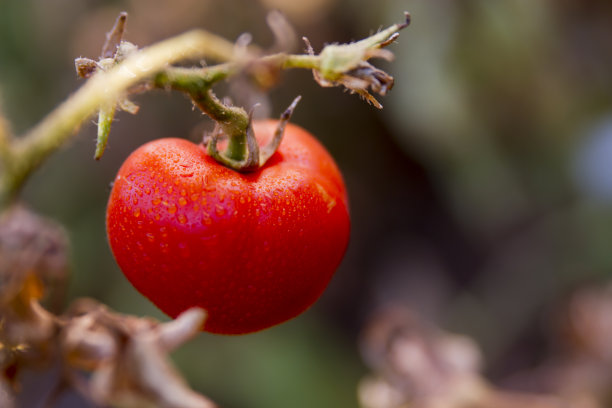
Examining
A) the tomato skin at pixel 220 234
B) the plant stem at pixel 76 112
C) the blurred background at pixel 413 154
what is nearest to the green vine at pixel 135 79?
the plant stem at pixel 76 112

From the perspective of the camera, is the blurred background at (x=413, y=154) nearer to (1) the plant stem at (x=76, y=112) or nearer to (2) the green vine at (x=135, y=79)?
(2) the green vine at (x=135, y=79)

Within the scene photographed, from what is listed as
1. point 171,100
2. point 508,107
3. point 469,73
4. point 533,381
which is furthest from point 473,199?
point 171,100

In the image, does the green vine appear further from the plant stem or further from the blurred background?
the blurred background

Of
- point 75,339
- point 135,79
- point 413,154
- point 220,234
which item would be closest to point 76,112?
point 135,79

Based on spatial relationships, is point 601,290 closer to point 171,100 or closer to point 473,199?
point 473,199

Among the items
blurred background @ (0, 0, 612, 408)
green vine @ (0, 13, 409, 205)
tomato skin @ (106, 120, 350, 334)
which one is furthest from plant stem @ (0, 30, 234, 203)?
blurred background @ (0, 0, 612, 408)

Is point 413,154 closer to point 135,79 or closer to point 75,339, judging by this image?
point 75,339
